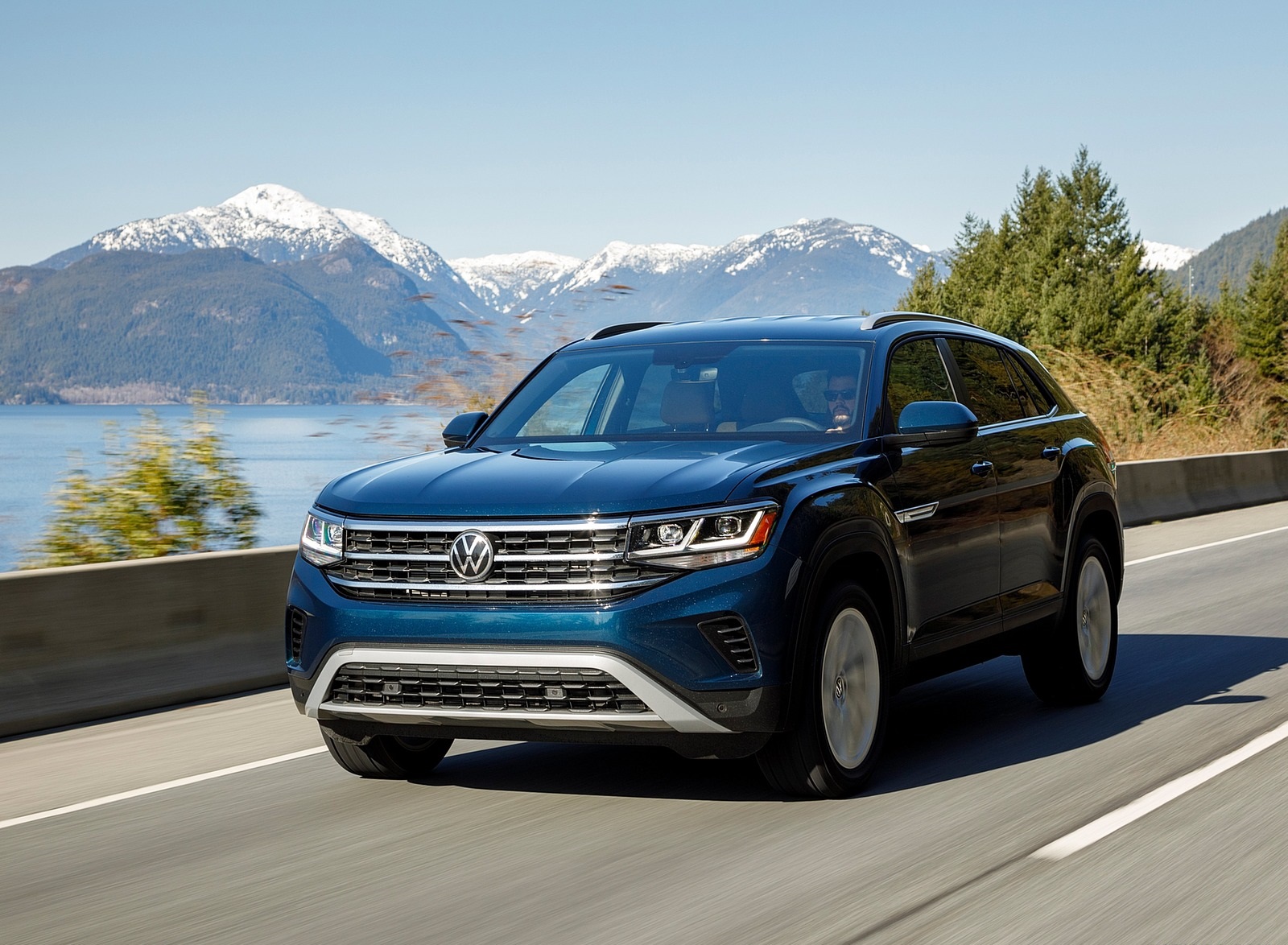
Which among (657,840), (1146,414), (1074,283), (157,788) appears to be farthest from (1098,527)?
(1074,283)

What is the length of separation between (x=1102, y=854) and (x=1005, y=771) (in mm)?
1305

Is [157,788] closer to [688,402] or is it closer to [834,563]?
[688,402]

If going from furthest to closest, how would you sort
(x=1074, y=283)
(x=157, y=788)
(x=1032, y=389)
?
1. (x=1074, y=283)
2. (x=1032, y=389)
3. (x=157, y=788)

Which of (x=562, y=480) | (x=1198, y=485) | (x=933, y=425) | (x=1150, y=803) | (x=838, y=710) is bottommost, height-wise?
(x=1198, y=485)

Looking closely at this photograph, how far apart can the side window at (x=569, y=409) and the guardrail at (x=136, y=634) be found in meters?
2.61

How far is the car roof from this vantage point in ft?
22.8

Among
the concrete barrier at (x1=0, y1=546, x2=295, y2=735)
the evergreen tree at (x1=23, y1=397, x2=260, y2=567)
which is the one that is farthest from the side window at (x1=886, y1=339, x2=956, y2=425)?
the evergreen tree at (x1=23, y1=397, x2=260, y2=567)

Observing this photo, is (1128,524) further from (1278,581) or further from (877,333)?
(877,333)

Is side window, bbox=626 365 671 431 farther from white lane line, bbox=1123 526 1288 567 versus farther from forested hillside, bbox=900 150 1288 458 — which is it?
forested hillside, bbox=900 150 1288 458

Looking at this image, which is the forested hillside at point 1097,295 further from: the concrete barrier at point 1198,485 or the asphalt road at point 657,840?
the asphalt road at point 657,840

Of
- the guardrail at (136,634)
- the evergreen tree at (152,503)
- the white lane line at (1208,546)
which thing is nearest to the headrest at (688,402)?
the guardrail at (136,634)

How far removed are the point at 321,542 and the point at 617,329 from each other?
2383mm

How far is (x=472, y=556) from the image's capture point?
541 cm

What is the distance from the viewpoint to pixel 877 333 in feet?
22.7
